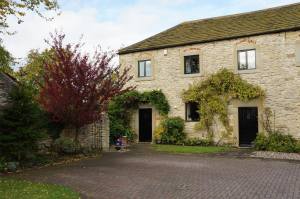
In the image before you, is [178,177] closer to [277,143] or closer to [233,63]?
[277,143]

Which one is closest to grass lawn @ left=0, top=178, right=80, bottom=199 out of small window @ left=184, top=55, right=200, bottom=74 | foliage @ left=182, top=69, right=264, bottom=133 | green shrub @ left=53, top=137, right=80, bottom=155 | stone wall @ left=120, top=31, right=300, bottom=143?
green shrub @ left=53, top=137, right=80, bottom=155

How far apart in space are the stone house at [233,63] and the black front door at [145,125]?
0.21 feet

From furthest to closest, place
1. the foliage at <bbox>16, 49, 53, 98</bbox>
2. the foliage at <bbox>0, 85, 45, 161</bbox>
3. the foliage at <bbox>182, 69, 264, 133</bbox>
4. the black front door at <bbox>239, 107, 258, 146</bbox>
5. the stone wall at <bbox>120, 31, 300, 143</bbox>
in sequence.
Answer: the foliage at <bbox>16, 49, 53, 98</bbox> → the black front door at <bbox>239, 107, 258, 146</bbox> → the foliage at <bbox>182, 69, 264, 133</bbox> → the stone wall at <bbox>120, 31, 300, 143</bbox> → the foliage at <bbox>0, 85, 45, 161</bbox>

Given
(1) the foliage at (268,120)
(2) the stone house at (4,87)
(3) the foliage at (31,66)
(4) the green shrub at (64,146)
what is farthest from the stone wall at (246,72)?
(3) the foliage at (31,66)

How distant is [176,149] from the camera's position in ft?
62.2

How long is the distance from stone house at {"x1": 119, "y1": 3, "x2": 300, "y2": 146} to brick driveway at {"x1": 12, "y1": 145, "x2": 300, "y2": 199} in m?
5.61

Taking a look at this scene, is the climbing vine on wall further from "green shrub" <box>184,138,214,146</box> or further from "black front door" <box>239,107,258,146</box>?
"black front door" <box>239,107,258,146</box>

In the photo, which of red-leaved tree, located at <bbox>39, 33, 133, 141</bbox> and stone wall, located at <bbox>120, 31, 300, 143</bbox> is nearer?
red-leaved tree, located at <bbox>39, 33, 133, 141</bbox>

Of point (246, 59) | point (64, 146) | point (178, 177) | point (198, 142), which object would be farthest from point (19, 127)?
point (246, 59)

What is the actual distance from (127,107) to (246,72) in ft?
26.7

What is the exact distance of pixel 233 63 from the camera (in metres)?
20.6

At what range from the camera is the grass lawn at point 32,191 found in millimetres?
7941

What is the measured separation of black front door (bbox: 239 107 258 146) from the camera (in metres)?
20.1

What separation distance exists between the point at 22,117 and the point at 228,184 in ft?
25.7
